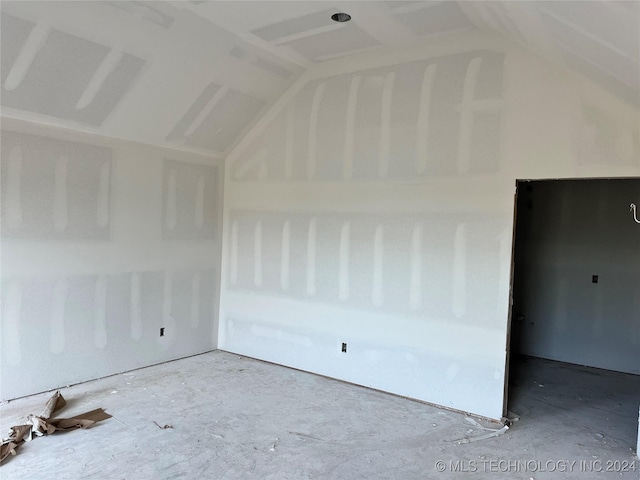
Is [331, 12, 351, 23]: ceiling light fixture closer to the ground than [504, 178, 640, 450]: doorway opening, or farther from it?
farther from it

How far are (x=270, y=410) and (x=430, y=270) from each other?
72.8 inches

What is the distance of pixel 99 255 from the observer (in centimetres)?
427

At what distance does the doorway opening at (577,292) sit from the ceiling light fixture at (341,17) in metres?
2.32

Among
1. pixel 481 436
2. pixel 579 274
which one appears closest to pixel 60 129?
pixel 481 436

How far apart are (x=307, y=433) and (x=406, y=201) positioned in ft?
7.16

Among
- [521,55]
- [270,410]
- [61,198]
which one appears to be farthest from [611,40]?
[61,198]


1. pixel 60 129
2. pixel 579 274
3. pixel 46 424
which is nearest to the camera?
pixel 46 424

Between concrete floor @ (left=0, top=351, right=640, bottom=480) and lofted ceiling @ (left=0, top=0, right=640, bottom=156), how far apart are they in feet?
7.98

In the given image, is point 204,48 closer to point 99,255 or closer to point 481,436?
point 99,255

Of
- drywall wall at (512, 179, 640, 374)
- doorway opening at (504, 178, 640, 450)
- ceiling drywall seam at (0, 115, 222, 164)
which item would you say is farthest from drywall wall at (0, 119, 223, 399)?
drywall wall at (512, 179, 640, 374)

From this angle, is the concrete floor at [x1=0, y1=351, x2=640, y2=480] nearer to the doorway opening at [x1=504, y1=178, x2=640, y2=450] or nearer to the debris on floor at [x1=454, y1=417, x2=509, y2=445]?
the debris on floor at [x1=454, y1=417, x2=509, y2=445]

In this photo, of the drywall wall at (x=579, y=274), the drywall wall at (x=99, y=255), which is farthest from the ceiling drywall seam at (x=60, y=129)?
the drywall wall at (x=579, y=274)

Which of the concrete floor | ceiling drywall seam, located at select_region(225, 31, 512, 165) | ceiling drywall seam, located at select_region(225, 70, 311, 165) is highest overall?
ceiling drywall seam, located at select_region(225, 31, 512, 165)

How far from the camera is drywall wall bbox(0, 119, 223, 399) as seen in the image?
374 centimetres
